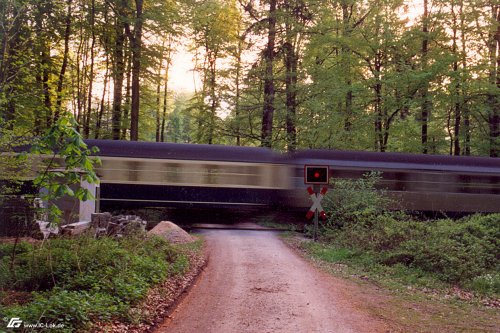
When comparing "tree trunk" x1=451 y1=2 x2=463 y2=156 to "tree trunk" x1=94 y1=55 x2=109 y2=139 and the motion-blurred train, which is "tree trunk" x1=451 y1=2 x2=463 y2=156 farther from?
"tree trunk" x1=94 y1=55 x2=109 y2=139

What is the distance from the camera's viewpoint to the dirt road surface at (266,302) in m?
6.05

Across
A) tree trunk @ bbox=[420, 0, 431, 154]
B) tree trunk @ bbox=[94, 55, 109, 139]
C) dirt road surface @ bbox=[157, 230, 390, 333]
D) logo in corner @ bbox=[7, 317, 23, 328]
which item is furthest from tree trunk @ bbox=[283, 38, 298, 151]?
logo in corner @ bbox=[7, 317, 23, 328]

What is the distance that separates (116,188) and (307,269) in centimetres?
1017

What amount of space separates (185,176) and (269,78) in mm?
9244

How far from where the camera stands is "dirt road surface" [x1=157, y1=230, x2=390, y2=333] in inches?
238

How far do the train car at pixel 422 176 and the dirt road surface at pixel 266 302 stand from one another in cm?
811

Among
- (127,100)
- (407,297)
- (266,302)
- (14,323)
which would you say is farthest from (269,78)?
(14,323)

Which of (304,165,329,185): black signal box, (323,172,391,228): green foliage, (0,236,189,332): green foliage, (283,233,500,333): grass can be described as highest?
(304,165,329,185): black signal box

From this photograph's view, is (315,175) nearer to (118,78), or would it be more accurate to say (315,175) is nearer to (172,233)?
(172,233)

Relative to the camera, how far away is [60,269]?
22.4 feet

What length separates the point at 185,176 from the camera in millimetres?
18109

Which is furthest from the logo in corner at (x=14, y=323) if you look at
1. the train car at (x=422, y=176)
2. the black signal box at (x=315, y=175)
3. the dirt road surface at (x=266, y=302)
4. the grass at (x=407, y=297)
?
the train car at (x=422, y=176)

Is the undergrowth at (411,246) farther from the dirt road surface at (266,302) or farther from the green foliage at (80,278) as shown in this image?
the green foliage at (80,278)

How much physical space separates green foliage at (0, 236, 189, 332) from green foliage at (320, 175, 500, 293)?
581 cm
